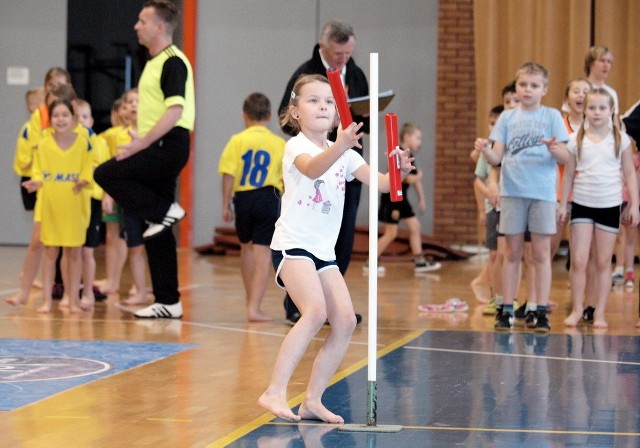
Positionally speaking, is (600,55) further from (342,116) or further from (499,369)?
(342,116)

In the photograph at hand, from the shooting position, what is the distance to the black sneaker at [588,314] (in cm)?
767

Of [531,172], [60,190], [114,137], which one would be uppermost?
[114,137]

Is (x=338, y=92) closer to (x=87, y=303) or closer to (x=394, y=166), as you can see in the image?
(x=394, y=166)

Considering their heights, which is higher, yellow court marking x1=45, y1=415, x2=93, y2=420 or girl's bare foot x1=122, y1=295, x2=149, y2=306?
yellow court marking x1=45, y1=415, x2=93, y2=420

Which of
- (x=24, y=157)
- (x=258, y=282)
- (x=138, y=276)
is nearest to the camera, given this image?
(x=258, y=282)

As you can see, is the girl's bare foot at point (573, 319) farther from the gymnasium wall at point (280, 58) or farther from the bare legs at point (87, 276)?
the gymnasium wall at point (280, 58)

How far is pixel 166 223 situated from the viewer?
7.38m

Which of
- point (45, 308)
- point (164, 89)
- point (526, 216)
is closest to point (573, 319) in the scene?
point (526, 216)

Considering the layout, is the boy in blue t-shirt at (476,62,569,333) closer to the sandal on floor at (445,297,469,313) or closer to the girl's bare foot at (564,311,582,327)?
the girl's bare foot at (564,311,582,327)

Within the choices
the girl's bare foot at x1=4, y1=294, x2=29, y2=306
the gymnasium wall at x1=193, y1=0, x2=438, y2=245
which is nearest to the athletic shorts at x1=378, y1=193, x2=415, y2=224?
the gymnasium wall at x1=193, y1=0, x2=438, y2=245

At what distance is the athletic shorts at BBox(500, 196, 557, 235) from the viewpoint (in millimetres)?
7035

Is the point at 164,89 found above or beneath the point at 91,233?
above

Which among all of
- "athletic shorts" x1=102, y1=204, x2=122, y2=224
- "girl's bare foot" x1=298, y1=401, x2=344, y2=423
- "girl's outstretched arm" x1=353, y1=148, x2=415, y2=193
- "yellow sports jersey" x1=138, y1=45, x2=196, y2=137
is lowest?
"girl's bare foot" x1=298, y1=401, x2=344, y2=423

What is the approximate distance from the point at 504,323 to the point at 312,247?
304 cm
